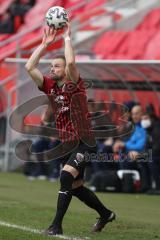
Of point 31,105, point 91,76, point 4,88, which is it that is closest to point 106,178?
point 31,105

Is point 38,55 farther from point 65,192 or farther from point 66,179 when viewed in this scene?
point 65,192

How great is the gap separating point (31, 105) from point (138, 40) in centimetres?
350

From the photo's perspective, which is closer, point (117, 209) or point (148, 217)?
point (148, 217)

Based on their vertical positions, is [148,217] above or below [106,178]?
below

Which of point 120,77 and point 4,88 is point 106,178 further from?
point 4,88

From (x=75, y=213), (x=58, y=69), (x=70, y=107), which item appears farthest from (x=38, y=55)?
(x=75, y=213)

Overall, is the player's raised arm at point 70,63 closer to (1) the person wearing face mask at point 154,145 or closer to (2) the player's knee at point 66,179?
(2) the player's knee at point 66,179

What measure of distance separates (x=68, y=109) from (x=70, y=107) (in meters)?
0.04

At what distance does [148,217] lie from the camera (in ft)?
38.7

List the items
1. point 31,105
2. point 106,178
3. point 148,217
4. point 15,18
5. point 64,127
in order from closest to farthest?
point 64,127
point 148,217
point 106,178
point 31,105
point 15,18

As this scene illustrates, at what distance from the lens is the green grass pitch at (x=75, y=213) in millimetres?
9391

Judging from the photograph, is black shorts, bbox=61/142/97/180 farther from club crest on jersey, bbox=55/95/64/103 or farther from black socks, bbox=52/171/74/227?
club crest on jersey, bbox=55/95/64/103

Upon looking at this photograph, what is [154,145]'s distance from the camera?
15.5 meters

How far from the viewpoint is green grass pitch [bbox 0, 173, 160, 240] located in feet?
30.8
